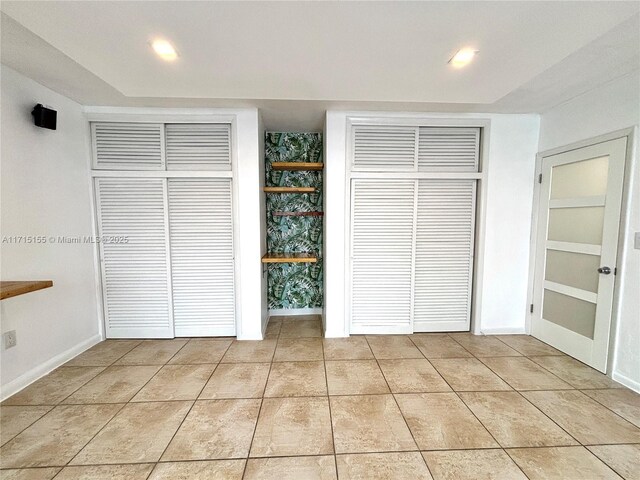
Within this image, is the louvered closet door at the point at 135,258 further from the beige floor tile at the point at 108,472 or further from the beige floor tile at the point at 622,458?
the beige floor tile at the point at 622,458

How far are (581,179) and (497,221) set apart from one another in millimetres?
787

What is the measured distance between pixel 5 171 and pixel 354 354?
3317mm

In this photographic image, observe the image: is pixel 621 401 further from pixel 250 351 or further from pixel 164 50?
pixel 164 50

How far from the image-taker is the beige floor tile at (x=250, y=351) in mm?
2611

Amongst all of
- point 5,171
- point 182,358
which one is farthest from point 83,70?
point 182,358

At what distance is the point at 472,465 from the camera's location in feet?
4.79

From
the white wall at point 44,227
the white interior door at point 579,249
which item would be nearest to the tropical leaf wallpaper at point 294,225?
the white wall at point 44,227

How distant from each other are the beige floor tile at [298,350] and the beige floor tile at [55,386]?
1.62 metres

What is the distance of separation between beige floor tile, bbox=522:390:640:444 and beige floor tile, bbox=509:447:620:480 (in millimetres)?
Answer: 162

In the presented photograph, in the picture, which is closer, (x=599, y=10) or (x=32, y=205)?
(x=599, y=10)

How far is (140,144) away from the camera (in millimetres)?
2893

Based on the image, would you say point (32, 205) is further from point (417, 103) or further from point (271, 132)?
point (417, 103)

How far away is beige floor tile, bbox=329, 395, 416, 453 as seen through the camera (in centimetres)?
158

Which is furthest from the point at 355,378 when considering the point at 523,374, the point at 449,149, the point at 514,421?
the point at 449,149
